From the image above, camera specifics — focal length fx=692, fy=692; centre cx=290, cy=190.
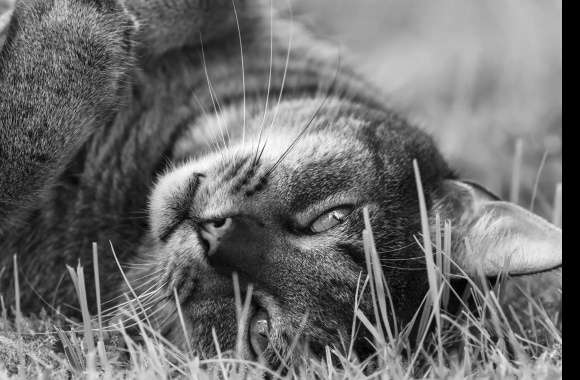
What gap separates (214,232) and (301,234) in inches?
9.4

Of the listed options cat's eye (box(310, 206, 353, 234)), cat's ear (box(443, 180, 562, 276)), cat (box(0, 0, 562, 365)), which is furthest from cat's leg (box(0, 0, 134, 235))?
cat's ear (box(443, 180, 562, 276))

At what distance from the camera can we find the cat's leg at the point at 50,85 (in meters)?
1.89

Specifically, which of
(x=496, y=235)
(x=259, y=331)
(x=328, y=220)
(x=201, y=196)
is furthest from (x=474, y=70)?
(x=259, y=331)

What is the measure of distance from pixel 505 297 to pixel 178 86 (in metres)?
1.34

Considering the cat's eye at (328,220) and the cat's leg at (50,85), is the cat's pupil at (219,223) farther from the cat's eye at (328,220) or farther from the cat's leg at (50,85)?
the cat's leg at (50,85)

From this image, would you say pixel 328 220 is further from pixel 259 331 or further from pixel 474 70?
pixel 474 70

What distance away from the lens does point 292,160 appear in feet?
6.48

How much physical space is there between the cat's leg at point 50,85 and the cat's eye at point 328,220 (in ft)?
2.32

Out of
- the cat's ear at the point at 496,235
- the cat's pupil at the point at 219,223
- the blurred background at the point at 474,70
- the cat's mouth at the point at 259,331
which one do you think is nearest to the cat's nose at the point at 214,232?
the cat's pupil at the point at 219,223

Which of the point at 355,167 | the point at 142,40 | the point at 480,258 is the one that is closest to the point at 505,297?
the point at 480,258

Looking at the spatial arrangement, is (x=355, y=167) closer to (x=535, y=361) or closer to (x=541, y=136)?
(x=535, y=361)

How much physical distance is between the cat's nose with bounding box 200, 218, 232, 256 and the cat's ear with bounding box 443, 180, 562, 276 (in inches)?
27.2

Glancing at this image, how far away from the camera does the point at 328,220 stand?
191cm

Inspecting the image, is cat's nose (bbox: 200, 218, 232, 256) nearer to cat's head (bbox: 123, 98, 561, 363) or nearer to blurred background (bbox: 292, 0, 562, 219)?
cat's head (bbox: 123, 98, 561, 363)
